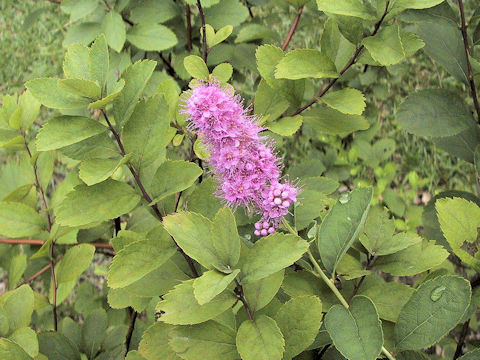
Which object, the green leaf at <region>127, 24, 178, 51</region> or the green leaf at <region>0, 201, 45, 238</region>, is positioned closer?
the green leaf at <region>0, 201, 45, 238</region>

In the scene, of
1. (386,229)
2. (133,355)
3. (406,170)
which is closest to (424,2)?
(386,229)

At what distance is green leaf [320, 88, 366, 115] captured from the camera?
0.99 meters

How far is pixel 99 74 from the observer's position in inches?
32.1

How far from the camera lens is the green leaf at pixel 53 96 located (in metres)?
0.80

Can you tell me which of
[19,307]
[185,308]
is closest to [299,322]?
[185,308]

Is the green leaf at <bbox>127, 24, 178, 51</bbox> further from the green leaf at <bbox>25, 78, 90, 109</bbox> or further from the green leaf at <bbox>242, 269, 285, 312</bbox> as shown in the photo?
the green leaf at <bbox>242, 269, 285, 312</bbox>

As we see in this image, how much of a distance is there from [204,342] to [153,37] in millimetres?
1076

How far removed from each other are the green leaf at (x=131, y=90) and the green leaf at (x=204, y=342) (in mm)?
363

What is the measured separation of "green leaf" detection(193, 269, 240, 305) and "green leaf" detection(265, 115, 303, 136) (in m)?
0.41

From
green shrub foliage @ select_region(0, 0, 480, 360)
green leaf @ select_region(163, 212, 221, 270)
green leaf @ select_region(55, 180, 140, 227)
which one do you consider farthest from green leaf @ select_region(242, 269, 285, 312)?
green leaf @ select_region(55, 180, 140, 227)

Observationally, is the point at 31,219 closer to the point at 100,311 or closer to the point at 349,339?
the point at 100,311

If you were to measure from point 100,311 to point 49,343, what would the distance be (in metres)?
0.20

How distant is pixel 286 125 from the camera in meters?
1.03

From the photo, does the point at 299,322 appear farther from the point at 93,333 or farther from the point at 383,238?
the point at 93,333
